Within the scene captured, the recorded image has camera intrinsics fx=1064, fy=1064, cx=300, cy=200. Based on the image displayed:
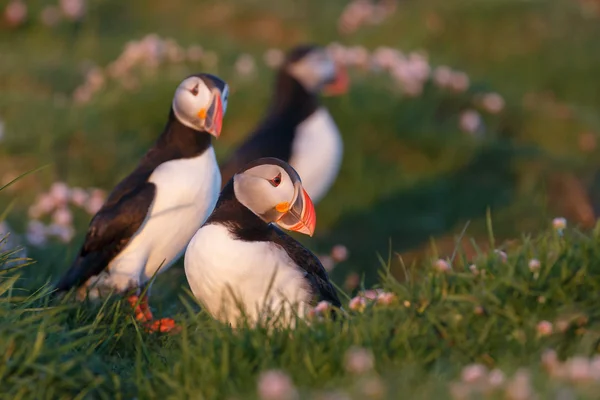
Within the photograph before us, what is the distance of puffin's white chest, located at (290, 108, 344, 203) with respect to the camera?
7.14m

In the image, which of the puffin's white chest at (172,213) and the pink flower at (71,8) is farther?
the pink flower at (71,8)

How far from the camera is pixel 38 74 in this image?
35.9 ft

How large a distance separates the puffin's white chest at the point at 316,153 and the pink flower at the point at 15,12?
22.3 ft

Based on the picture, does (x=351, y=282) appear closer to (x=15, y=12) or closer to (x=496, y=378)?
(x=496, y=378)

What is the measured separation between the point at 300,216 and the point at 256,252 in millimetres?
282

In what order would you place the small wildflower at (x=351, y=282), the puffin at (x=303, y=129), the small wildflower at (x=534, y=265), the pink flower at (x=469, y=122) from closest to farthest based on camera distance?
the small wildflower at (x=534, y=265), the small wildflower at (x=351, y=282), the puffin at (x=303, y=129), the pink flower at (x=469, y=122)

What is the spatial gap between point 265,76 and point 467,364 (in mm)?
A: 6815

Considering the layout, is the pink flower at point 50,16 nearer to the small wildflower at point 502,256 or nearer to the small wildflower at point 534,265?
the small wildflower at point 502,256

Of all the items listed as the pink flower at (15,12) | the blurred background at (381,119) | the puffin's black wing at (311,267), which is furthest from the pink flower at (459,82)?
the puffin's black wing at (311,267)

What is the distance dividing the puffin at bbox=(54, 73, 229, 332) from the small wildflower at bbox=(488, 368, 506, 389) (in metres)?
2.47

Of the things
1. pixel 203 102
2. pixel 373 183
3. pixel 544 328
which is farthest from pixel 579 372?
pixel 373 183

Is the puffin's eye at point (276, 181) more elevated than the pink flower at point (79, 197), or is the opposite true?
the puffin's eye at point (276, 181)

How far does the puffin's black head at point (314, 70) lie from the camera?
7801mm

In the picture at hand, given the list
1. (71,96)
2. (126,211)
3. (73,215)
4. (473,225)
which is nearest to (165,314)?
(126,211)
